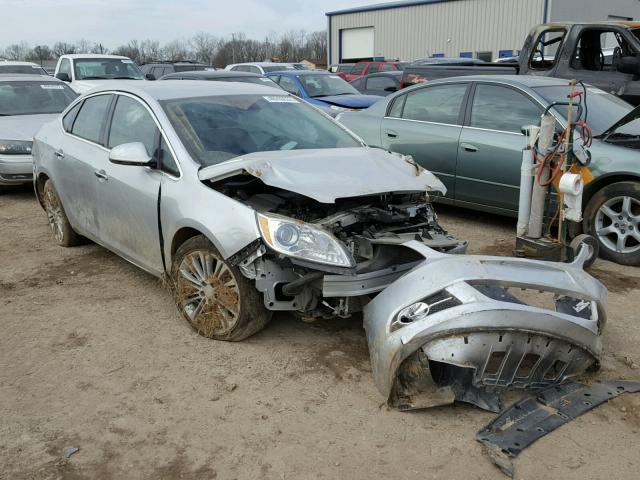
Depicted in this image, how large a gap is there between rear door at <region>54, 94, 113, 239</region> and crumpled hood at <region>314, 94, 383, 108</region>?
6.35 meters

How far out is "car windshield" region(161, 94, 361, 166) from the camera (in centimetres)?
421

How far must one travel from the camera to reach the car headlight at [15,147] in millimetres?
8344

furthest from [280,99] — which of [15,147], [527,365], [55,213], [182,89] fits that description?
[15,147]

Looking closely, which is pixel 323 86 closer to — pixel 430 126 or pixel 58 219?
pixel 430 126

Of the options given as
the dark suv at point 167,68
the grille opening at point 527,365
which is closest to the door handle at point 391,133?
the grille opening at point 527,365

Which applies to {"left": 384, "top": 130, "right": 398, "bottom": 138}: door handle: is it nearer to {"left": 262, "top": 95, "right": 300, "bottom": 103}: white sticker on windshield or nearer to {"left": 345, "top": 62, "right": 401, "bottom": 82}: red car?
{"left": 262, "top": 95, "right": 300, "bottom": 103}: white sticker on windshield

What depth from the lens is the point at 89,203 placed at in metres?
5.08

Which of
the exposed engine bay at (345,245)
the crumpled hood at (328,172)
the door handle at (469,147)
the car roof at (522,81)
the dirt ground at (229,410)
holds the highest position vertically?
the car roof at (522,81)

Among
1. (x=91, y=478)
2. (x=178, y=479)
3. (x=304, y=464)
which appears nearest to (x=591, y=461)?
(x=304, y=464)

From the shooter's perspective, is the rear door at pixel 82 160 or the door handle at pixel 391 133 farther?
the door handle at pixel 391 133

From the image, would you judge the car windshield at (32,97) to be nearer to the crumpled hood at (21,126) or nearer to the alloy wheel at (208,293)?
the crumpled hood at (21,126)

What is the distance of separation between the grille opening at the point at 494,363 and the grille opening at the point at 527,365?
0.10 m

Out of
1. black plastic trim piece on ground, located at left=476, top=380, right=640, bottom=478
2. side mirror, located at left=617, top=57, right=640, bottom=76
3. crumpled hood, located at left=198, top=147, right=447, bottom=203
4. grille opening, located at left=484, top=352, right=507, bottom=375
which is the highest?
side mirror, located at left=617, top=57, right=640, bottom=76

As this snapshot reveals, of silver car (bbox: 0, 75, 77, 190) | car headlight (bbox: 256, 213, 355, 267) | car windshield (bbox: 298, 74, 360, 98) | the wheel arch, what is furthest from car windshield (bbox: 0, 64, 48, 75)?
car headlight (bbox: 256, 213, 355, 267)
